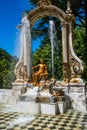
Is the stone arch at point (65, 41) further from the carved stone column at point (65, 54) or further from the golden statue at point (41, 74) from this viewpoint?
the golden statue at point (41, 74)

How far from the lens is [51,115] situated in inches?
398

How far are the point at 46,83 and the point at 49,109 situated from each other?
4.94ft

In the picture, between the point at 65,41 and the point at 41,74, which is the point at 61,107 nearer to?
the point at 41,74

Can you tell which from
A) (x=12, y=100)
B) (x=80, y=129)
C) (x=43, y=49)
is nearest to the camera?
(x=80, y=129)

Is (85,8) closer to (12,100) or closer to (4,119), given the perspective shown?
(12,100)

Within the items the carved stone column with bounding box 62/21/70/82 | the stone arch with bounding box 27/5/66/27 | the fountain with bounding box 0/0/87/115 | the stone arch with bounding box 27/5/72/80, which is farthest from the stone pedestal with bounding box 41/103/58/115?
the stone arch with bounding box 27/5/66/27

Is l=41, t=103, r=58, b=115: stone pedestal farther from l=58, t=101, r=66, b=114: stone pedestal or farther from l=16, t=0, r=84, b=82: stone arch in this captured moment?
l=16, t=0, r=84, b=82: stone arch

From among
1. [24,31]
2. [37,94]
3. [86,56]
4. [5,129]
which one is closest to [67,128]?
[5,129]

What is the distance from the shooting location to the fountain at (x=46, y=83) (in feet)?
35.2

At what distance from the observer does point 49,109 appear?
1038 cm

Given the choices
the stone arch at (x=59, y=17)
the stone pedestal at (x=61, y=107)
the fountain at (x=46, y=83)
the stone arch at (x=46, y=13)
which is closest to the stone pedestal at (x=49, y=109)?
the fountain at (x=46, y=83)

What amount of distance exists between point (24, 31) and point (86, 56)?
276 inches

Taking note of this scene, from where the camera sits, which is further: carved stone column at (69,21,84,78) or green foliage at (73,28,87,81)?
green foliage at (73,28,87,81)

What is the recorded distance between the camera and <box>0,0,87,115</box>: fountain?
10.7 metres
